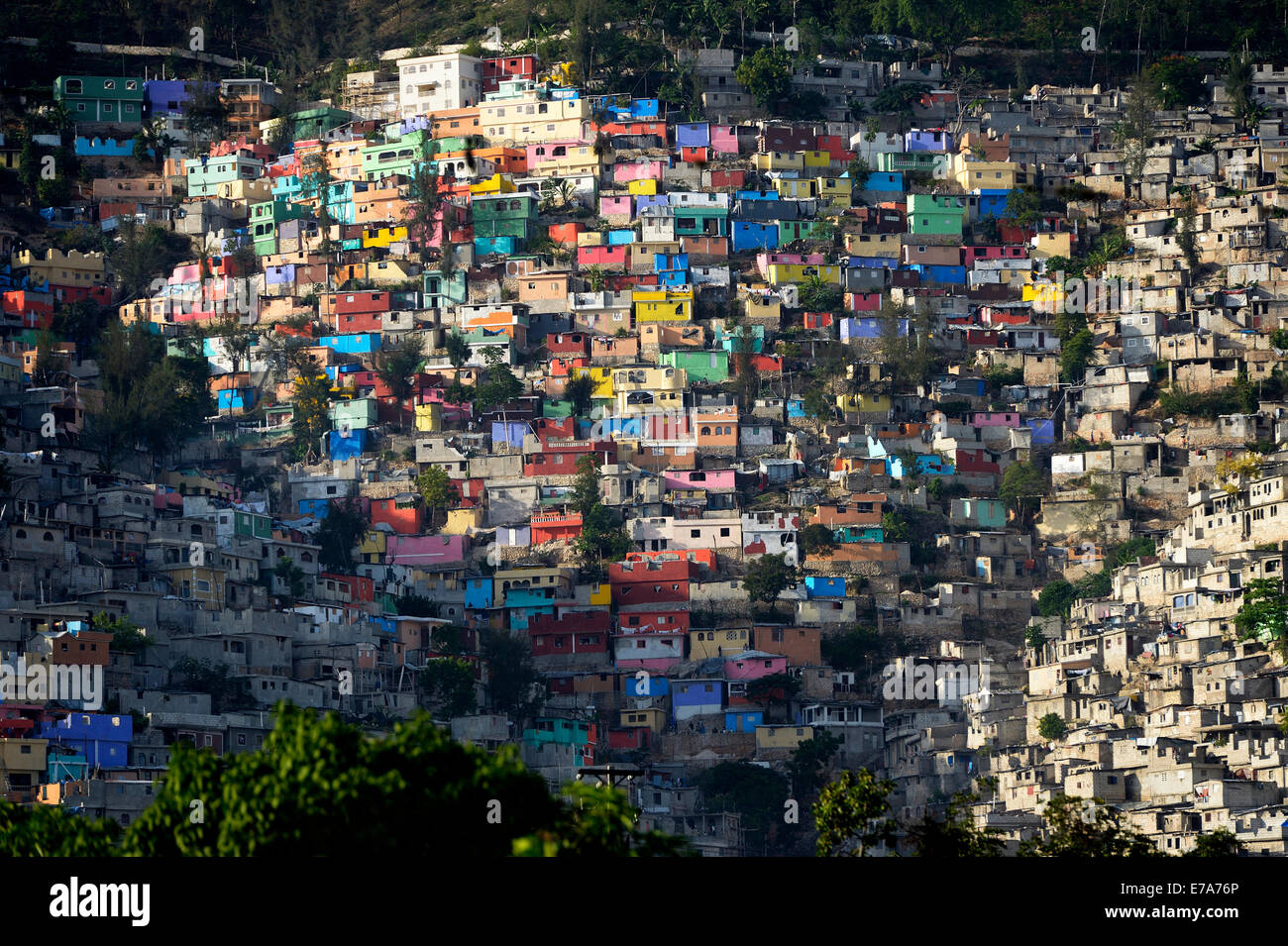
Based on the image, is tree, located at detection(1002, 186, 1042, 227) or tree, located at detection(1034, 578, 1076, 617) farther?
tree, located at detection(1002, 186, 1042, 227)

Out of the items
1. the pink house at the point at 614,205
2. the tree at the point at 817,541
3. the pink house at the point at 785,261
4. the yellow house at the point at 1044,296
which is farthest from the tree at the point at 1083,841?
the pink house at the point at 614,205

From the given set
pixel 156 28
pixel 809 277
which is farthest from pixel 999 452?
pixel 156 28

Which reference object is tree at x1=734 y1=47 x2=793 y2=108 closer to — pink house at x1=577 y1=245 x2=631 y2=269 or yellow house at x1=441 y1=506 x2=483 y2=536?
pink house at x1=577 y1=245 x2=631 y2=269

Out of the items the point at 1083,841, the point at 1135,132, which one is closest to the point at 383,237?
the point at 1135,132

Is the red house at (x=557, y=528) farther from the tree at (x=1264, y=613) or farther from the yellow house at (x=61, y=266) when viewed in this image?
the yellow house at (x=61, y=266)

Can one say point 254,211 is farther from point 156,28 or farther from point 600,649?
point 600,649

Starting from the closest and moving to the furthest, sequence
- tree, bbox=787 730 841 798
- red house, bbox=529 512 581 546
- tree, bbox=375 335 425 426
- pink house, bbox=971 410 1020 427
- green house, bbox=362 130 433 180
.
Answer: tree, bbox=787 730 841 798 < red house, bbox=529 512 581 546 < pink house, bbox=971 410 1020 427 < tree, bbox=375 335 425 426 < green house, bbox=362 130 433 180

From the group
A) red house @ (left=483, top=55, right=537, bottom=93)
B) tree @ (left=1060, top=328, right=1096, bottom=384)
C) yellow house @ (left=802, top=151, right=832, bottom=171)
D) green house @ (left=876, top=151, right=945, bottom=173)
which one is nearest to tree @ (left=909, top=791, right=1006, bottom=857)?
tree @ (left=1060, top=328, right=1096, bottom=384)
